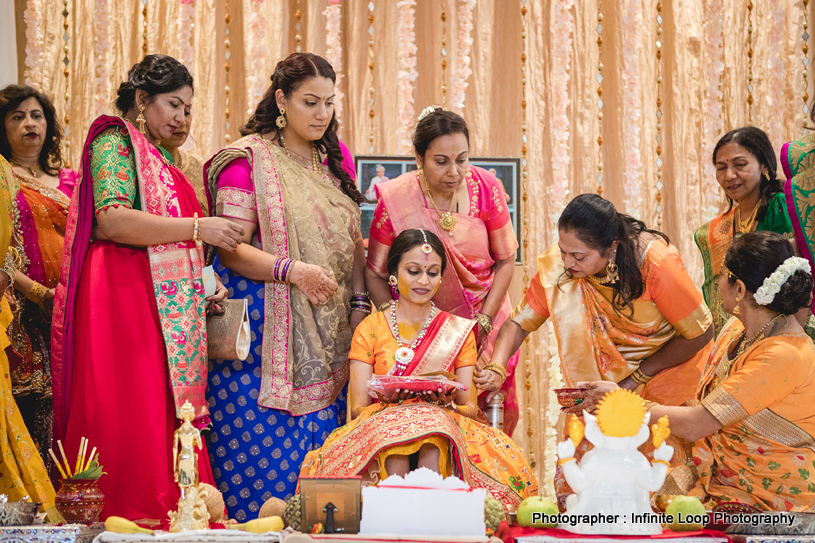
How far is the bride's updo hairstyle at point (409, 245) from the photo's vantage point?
10.4ft

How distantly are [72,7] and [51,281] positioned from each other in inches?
83.0

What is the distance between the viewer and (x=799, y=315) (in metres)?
3.01

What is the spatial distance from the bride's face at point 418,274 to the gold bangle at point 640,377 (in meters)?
0.85

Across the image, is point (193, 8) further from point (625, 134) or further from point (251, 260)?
point (625, 134)

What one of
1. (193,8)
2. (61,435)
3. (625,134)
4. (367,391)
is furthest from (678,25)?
(61,435)

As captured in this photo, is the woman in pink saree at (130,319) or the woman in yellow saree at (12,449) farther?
the woman in pink saree at (130,319)

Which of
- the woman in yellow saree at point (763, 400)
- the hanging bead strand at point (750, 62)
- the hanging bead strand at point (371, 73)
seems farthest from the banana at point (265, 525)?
the hanging bead strand at point (750, 62)

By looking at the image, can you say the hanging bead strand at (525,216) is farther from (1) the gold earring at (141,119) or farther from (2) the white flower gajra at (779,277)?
(1) the gold earring at (141,119)

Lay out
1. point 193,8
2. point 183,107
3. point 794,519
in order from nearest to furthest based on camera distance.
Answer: point 794,519, point 183,107, point 193,8

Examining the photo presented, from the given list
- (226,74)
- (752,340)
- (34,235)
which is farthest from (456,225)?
(226,74)

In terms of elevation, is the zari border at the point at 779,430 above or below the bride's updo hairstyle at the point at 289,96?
below

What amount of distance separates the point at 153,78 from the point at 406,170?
1825 mm

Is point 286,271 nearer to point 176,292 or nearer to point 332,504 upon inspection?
point 176,292

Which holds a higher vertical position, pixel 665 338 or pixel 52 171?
pixel 52 171
